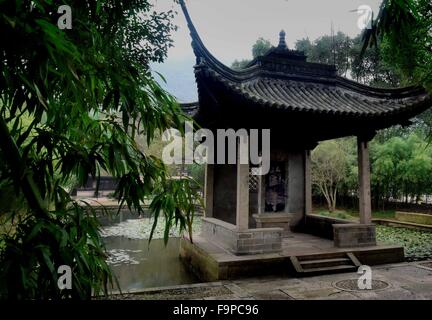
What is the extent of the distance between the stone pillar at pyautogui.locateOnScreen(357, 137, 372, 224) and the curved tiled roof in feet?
2.93

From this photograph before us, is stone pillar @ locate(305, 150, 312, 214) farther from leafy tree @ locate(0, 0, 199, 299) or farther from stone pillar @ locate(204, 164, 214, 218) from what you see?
leafy tree @ locate(0, 0, 199, 299)

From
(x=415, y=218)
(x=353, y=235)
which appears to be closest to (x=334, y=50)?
(x=415, y=218)

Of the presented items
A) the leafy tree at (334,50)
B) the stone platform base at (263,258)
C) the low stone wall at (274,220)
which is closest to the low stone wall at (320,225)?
the stone platform base at (263,258)

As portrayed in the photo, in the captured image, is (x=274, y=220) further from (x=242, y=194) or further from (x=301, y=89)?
(x=301, y=89)

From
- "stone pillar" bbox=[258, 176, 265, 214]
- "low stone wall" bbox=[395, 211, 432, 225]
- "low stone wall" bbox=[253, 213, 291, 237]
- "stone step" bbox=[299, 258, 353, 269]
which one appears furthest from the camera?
"low stone wall" bbox=[395, 211, 432, 225]

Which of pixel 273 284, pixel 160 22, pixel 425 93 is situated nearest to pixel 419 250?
pixel 425 93

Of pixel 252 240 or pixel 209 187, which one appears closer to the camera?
pixel 252 240

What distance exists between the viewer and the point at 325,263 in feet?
20.0

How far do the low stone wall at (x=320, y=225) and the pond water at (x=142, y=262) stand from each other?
3346 mm

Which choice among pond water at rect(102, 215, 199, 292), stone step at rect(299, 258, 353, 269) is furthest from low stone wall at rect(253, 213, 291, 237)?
pond water at rect(102, 215, 199, 292)

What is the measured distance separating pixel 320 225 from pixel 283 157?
191cm

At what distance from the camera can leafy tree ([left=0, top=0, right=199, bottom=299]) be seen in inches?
39.1

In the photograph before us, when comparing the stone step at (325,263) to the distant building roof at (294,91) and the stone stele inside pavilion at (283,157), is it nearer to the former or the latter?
the stone stele inside pavilion at (283,157)
